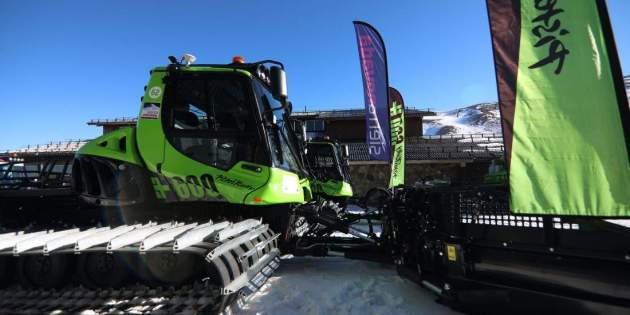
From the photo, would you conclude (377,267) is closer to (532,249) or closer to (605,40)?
(532,249)

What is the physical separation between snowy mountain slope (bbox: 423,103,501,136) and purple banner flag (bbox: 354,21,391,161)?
60.6 meters

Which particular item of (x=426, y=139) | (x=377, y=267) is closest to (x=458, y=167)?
(x=426, y=139)

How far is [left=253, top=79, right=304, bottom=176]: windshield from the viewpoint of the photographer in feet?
13.3

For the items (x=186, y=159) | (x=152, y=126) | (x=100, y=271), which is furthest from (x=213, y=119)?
(x=100, y=271)

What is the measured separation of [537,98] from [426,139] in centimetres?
2316

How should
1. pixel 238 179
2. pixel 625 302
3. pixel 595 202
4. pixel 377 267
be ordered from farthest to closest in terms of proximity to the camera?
pixel 377 267, pixel 238 179, pixel 595 202, pixel 625 302

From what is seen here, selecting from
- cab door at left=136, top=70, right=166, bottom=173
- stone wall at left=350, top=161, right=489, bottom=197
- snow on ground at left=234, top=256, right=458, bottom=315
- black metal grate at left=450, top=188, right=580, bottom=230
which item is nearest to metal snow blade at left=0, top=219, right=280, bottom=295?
snow on ground at left=234, top=256, right=458, bottom=315

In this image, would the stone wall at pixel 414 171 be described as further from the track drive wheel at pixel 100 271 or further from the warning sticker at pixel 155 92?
the track drive wheel at pixel 100 271

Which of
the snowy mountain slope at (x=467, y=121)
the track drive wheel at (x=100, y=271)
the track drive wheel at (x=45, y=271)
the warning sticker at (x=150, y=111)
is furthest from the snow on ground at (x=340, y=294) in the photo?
the snowy mountain slope at (x=467, y=121)

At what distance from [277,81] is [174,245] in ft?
6.03

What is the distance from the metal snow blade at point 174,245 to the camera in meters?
2.46

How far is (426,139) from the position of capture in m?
25.0

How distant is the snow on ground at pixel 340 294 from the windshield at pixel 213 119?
1.47 meters

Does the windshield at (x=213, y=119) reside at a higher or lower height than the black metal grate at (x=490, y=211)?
higher
